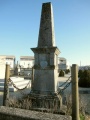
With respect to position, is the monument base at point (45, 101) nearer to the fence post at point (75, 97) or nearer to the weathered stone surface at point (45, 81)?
the weathered stone surface at point (45, 81)

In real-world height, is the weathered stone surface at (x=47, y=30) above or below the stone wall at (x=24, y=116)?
above

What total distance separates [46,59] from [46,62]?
0.44ft

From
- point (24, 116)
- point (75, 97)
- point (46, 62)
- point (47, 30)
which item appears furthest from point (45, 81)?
point (24, 116)

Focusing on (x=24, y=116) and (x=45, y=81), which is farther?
(x=45, y=81)

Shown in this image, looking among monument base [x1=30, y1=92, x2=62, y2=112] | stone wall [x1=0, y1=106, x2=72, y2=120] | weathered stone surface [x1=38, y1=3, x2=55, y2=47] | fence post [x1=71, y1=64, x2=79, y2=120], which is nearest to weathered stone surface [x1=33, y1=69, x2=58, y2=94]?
monument base [x1=30, y1=92, x2=62, y2=112]

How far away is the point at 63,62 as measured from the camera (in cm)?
9719

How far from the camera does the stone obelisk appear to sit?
21.7ft

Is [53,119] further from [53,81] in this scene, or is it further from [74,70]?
[53,81]

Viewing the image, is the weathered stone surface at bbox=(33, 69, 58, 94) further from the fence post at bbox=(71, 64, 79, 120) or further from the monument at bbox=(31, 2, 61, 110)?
the fence post at bbox=(71, 64, 79, 120)

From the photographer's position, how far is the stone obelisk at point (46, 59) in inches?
261

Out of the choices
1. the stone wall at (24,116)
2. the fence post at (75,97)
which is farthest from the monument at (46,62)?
the stone wall at (24,116)

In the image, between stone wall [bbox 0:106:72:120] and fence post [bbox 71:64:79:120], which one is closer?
stone wall [bbox 0:106:72:120]

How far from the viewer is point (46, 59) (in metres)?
6.79

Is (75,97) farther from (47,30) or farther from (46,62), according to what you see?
(47,30)
